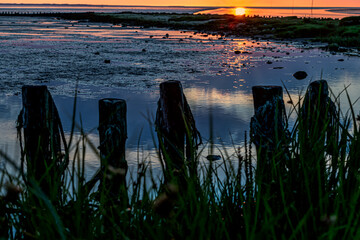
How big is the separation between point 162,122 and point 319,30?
28.6 metres

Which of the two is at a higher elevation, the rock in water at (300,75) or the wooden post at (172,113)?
the wooden post at (172,113)

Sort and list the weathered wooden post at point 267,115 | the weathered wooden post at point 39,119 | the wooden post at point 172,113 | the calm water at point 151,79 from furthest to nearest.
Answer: the calm water at point 151,79, the wooden post at point 172,113, the weathered wooden post at point 267,115, the weathered wooden post at point 39,119

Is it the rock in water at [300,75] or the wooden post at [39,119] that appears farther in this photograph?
the rock in water at [300,75]

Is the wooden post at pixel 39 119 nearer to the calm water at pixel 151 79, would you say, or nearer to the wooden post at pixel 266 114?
the calm water at pixel 151 79

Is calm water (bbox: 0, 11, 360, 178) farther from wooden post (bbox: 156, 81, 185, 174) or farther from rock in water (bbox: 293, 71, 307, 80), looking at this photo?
wooden post (bbox: 156, 81, 185, 174)

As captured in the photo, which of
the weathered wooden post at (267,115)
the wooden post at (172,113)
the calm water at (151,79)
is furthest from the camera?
the calm water at (151,79)

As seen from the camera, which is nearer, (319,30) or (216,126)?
(216,126)

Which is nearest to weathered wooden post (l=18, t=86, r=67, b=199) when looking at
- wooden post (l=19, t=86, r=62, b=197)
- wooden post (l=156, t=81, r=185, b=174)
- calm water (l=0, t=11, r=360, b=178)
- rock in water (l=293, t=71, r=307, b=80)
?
wooden post (l=19, t=86, r=62, b=197)

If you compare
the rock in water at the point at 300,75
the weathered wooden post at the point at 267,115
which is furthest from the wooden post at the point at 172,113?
the rock in water at the point at 300,75

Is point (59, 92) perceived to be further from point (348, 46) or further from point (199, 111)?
point (348, 46)

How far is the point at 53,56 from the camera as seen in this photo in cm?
1544

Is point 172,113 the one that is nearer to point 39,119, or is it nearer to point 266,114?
point 266,114

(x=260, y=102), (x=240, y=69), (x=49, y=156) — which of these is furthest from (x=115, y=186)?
(x=240, y=69)

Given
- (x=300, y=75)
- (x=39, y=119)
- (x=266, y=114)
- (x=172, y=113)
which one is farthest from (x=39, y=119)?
(x=300, y=75)
